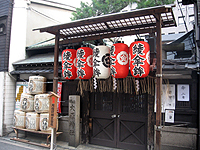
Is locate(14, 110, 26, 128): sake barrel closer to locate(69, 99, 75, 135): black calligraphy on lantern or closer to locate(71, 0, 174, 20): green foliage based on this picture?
locate(69, 99, 75, 135): black calligraphy on lantern

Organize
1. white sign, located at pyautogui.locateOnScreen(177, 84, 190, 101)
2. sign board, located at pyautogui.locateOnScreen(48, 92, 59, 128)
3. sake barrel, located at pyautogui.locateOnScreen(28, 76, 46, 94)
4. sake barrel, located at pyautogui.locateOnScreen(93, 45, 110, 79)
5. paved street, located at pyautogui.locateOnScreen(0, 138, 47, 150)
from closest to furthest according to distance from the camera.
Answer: sake barrel, located at pyautogui.locateOnScreen(93, 45, 110, 79)
sign board, located at pyautogui.locateOnScreen(48, 92, 59, 128)
white sign, located at pyautogui.locateOnScreen(177, 84, 190, 101)
paved street, located at pyautogui.locateOnScreen(0, 138, 47, 150)
sake barrel, located at pyautogui.locateOnScreen(28, 76, 46, 94)

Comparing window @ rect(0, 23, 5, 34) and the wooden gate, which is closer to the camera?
the wooden gate

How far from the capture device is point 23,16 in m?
13.2

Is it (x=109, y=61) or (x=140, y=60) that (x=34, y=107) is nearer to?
(x=109, y=61)

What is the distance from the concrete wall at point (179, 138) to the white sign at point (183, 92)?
4.28ft

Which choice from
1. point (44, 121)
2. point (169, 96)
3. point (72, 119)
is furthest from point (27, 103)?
point (169, 96)

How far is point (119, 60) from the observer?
6.66 metres

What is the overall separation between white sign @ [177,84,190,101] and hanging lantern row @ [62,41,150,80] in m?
2.69

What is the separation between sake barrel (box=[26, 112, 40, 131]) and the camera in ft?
32.6

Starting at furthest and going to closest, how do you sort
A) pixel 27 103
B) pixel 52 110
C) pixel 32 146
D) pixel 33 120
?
pixel 27 103 < pixel 33 120 < pixel 32 146 < pixel 52 110

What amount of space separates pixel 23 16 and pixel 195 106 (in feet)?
41.8

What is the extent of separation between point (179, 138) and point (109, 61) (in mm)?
4629

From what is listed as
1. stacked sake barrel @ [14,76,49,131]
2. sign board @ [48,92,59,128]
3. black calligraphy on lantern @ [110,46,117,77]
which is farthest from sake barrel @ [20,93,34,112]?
black calligraphy on lantern @ [110,46,117,77]

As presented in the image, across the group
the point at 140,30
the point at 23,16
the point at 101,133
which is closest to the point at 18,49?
the point at 23,16
